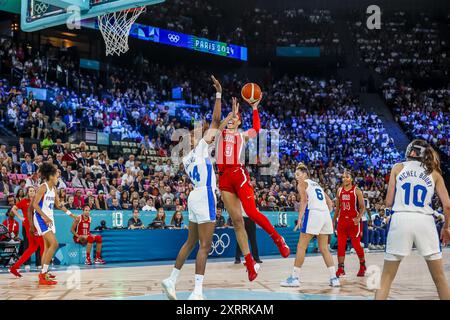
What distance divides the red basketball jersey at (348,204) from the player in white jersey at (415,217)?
211 inches

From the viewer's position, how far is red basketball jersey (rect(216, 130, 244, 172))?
313 inches

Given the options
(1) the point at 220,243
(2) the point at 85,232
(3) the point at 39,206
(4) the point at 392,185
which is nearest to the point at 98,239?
(2) the point at 85,232

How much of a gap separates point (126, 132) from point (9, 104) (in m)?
4.30

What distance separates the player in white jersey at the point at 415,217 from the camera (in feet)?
18.3

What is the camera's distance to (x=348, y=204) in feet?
37.1

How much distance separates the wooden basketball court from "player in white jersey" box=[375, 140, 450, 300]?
202 cm

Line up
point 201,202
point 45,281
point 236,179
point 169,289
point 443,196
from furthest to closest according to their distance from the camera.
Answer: point 45,281, point 236,179, point 201,202, point 169,289, point 443,196

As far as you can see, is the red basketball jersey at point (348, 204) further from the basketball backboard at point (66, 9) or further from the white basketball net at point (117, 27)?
the white basketball net at point (117, 27)

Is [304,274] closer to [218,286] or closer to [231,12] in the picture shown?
[218,286]

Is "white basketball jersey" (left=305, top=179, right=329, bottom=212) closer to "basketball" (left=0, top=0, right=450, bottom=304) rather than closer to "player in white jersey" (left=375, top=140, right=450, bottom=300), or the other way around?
"basketball" (left=0, top=0, right=450, bottom=304)

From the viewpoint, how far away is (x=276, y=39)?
3725cm

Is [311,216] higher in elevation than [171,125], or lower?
lower

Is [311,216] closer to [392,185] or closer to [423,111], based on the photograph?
[392,185]

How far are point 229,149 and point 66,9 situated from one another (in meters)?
5.70
